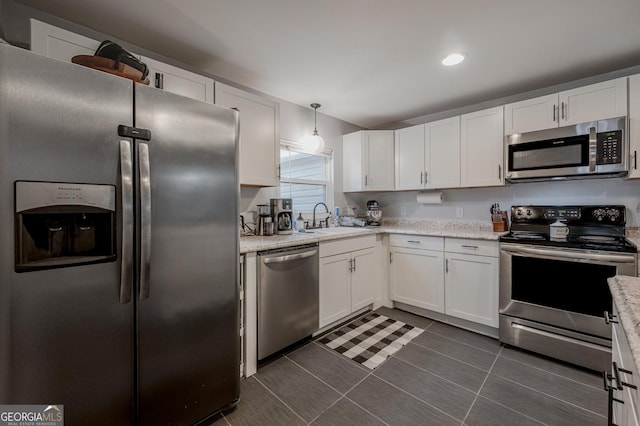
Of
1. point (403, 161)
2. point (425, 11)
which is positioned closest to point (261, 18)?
point (425, 11)

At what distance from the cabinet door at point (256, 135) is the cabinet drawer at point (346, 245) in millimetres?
767

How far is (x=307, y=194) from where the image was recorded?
11.1 feet

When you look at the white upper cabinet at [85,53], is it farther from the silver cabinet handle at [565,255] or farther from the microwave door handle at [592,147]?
the microwave door handle at [592,147]

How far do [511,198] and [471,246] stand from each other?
790 mm

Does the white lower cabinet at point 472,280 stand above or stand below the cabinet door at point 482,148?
below

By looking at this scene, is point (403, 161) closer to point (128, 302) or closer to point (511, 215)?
point (511, 215)

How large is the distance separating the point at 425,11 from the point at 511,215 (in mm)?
2164

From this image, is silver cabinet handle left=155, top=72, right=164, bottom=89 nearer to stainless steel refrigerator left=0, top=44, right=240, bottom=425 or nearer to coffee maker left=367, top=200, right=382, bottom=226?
stainless steel refrigerator left=0, top=44, right=240, bottom=425

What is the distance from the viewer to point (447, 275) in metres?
2.76

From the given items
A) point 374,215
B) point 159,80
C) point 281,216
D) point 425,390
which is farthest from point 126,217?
point 374,215

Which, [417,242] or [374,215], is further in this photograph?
[374,215]

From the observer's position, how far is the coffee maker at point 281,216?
105 inches

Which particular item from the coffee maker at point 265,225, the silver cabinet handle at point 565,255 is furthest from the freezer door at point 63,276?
the silver cabinet handle at point 565,255

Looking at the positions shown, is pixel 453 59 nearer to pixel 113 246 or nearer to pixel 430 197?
pixel 430 197
